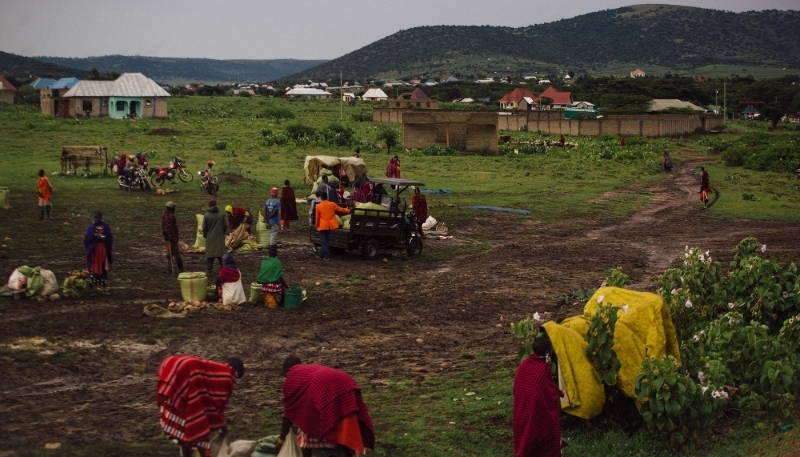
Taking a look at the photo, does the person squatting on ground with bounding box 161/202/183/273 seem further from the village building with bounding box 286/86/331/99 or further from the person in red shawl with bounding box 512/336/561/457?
the village building with bounding box 286/86/331/99

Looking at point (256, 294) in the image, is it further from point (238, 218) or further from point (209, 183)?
point (209, 183)

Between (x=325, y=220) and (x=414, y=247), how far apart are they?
7.95ft

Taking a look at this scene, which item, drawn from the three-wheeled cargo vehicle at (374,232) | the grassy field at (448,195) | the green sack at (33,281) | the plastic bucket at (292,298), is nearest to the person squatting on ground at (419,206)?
the grassy field at (448,195)

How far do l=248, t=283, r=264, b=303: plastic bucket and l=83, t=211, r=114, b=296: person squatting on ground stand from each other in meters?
2.41

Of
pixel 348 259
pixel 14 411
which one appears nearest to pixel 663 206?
pixel 348 259

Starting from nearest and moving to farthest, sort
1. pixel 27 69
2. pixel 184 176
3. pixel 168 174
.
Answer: pixel 168 174 < pixel 184 176 < pixel 27 69

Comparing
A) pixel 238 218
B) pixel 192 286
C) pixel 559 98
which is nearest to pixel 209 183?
pixel 238 218

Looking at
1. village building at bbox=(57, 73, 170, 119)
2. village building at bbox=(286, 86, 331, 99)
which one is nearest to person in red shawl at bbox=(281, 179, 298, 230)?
village building at bbox=(57, 73, 170, 119)

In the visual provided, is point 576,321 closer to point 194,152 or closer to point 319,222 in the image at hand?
point 319,222

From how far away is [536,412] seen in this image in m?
8.73

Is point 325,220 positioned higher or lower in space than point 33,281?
higher

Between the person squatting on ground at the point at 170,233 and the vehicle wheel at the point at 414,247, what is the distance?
5.43m

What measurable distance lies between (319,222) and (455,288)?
3.51 meters

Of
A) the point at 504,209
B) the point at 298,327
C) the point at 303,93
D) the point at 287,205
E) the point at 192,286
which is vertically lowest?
the point at 298,327
